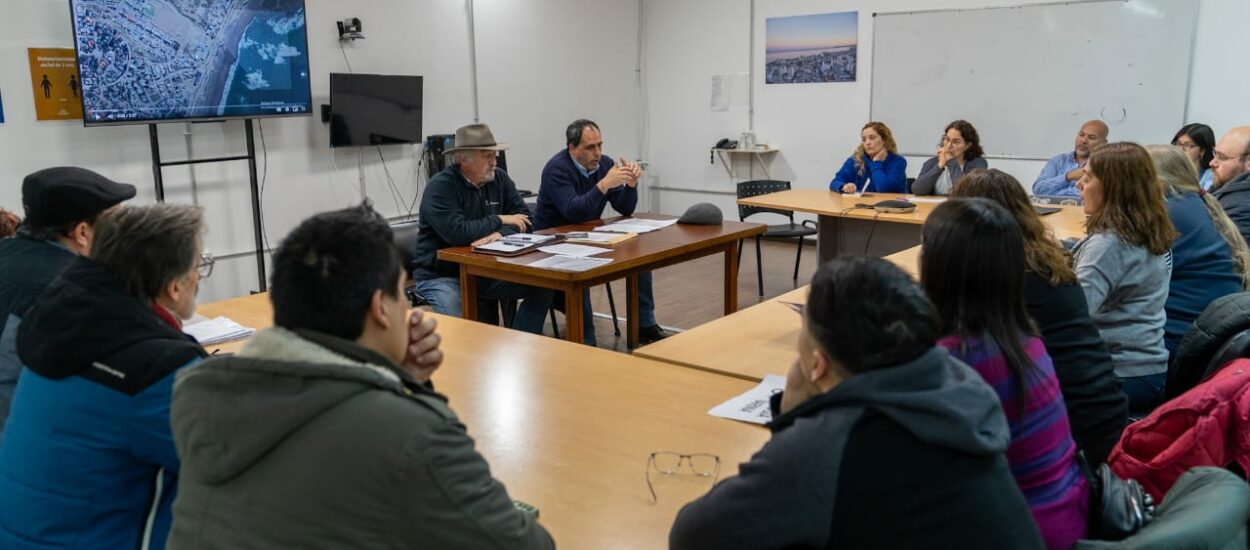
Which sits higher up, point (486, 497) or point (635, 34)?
point (635, 34)

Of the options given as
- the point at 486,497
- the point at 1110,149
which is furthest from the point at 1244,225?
the point at 486,497

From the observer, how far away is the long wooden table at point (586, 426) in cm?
173

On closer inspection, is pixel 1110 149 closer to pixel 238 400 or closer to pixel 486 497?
pixel 486 497

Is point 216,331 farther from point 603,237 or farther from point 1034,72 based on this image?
point 1034,72

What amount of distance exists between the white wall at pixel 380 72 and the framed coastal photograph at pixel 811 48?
4.85ft

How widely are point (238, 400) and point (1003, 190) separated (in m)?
1.86

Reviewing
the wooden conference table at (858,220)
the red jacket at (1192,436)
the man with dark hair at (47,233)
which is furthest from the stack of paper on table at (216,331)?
the wooden conference table at (858,220)

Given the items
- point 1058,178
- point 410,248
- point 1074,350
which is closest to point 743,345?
point 1074,350

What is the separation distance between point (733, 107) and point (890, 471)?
789 cm

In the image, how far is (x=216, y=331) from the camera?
2943 mm

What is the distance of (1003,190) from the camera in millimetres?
2344

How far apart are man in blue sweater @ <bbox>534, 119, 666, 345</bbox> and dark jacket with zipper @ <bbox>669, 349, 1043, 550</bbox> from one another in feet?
12.2

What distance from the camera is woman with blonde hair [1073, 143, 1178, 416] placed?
272 centimetres

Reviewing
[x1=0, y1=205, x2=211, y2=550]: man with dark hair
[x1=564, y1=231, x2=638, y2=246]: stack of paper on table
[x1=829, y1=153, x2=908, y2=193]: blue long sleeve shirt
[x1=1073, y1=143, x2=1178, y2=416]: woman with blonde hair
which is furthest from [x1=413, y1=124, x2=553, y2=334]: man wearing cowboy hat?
[x1=829, y1=153, x2=908, y2=193]: blue long sleeve shirt
